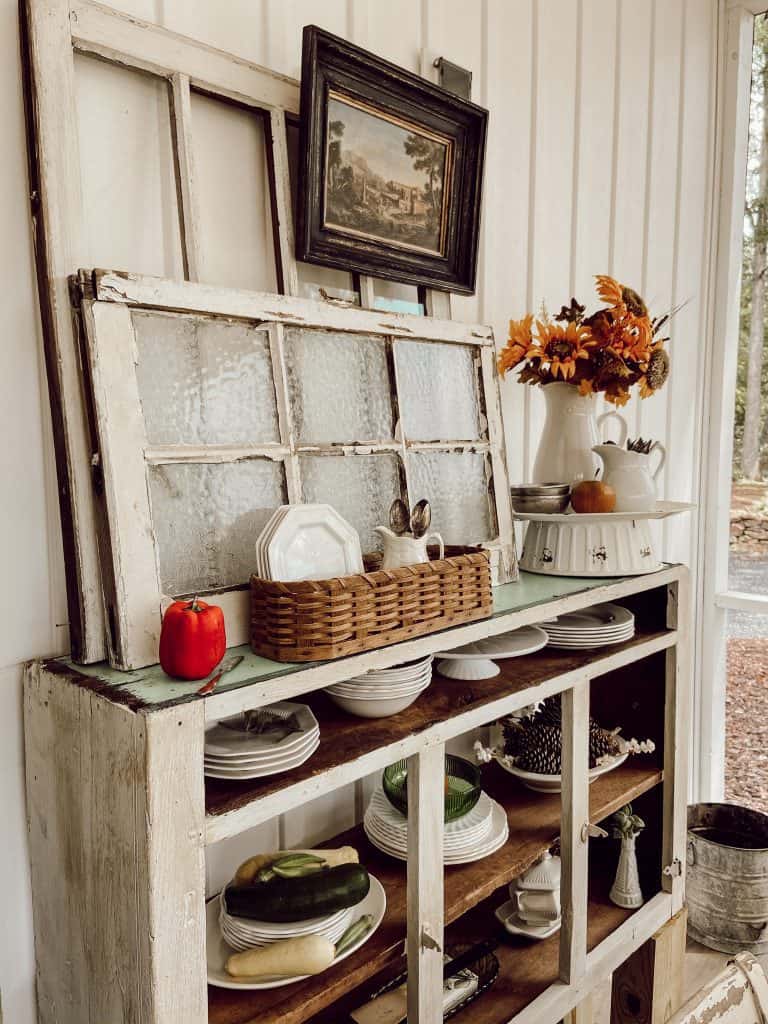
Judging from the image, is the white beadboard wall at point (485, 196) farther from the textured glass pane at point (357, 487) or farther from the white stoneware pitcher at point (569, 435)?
A: the textured glass pane at point (357, 487)

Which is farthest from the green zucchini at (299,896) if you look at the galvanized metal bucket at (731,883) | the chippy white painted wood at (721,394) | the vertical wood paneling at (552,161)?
the chippy white painted wood at (721,394)

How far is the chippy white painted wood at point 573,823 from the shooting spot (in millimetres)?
1447

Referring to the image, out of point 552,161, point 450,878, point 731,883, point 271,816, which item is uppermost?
point 552,161

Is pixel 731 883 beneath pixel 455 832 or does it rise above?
beneath

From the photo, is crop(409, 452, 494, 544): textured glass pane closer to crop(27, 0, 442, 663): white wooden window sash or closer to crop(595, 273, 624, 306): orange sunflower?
crop(595, 273, 624, 306): orange sunflower

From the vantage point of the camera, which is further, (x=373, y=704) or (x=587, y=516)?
(x=587, y=516)

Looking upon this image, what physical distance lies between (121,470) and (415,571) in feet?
1.42

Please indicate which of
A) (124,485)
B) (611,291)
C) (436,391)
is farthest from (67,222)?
(611,291)

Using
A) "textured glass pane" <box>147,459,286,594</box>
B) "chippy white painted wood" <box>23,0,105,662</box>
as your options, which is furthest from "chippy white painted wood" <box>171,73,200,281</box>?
"textured glass pane" <box>147,459,286,594</box>

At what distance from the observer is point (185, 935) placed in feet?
2.93

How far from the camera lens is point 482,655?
1.39m

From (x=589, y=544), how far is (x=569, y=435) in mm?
264

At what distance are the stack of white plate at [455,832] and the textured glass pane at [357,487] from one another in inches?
19.7

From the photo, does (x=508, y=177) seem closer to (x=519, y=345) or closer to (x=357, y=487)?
(x=519, y=345)
